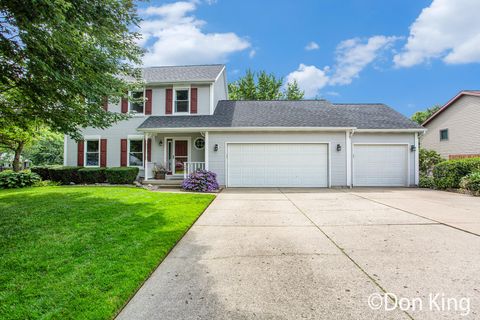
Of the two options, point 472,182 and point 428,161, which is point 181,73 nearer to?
point 472,182

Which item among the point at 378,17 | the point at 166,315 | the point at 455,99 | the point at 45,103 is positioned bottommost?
the point at 166,315

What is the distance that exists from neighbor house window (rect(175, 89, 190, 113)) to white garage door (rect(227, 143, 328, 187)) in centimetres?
380

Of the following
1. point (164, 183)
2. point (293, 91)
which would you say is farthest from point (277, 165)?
point (293, 91)

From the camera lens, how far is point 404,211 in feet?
20.4

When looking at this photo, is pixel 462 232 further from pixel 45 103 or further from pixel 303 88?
pixel 303 88

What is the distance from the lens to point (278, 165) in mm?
11734

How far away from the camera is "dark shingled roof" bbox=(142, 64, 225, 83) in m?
13.3

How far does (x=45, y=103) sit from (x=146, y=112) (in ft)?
25.5

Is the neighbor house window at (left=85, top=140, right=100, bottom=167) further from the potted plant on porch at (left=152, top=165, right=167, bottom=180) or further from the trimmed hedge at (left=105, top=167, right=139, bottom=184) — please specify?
the potted plant on porch at (left=152, top=165, right=167, bottom=180)

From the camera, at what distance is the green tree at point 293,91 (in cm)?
2811

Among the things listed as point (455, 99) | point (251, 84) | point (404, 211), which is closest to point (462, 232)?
point (404, 211)

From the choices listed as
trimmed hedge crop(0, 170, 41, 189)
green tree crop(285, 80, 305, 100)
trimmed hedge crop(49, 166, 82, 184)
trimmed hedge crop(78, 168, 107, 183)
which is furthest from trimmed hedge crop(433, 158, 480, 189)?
trimmed hedge crop(0, 170, 41, 189)

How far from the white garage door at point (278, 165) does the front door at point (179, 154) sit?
2.80m

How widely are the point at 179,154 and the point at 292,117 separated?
6391 mm
